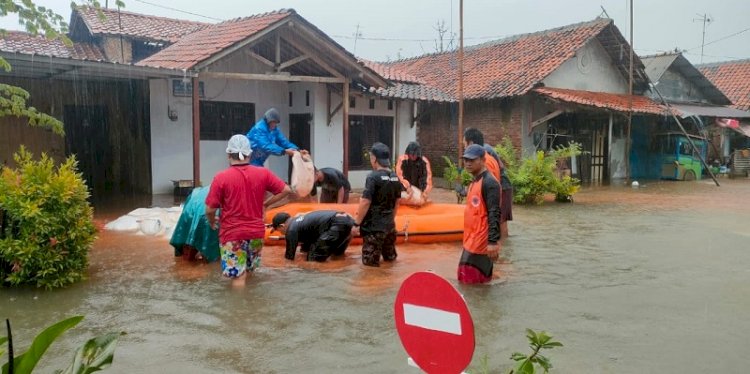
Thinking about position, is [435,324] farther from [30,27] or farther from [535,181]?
[535,181]

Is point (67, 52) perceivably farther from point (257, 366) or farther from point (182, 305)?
point (257, 366)

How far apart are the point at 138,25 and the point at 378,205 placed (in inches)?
522

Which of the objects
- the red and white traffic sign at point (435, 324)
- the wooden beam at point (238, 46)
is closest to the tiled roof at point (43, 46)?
the wooden beam at point (238, 46)

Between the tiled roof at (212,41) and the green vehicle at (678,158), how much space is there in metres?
16.2

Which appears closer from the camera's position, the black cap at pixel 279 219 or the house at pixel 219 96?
the black cap at pixel 279 219

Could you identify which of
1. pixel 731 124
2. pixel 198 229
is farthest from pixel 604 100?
pixel 198 229

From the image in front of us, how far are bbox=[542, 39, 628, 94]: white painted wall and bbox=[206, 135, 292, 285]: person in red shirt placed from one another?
14682 mm

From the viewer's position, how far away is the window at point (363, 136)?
634 inches

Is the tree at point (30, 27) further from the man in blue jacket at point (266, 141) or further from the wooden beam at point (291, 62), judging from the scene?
the wooden beam at point (291, 62)

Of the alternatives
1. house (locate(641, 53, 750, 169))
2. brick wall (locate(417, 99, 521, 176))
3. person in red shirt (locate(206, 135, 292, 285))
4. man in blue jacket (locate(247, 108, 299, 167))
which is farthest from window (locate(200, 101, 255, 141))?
house (locate(641, 53, 750, 169))

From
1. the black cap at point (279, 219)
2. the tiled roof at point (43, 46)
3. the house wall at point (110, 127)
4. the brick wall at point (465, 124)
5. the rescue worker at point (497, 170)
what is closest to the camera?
the rescue worker at point (497, 170)

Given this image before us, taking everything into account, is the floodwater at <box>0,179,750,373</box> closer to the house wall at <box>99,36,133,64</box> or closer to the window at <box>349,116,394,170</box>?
the window at <box>349,116,394,170</box>

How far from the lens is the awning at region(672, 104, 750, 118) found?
74.6 feet

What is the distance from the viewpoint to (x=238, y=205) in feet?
19.6
